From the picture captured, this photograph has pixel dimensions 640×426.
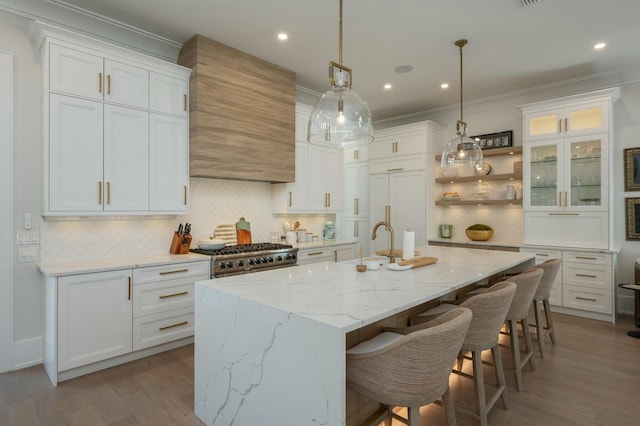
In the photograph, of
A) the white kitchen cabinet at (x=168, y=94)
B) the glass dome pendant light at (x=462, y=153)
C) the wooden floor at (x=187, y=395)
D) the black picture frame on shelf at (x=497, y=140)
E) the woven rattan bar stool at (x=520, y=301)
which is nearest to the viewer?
the wooden floor at (x=187, y=395)

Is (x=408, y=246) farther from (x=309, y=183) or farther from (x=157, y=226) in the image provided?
(x=157, y=226)

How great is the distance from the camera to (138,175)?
3.28m

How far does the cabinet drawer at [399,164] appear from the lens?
5527 mm

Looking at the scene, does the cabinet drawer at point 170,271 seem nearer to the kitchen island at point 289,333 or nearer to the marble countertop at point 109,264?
the marble countertop at point 109,264

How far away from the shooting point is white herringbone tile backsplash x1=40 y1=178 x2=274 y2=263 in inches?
122

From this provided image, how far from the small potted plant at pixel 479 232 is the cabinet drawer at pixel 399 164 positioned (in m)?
1.17

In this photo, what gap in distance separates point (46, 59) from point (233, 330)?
264 centimetres

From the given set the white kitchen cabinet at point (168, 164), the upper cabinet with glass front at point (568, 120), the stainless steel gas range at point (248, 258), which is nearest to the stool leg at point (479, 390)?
the stainless steel gas range at point (248, 258)

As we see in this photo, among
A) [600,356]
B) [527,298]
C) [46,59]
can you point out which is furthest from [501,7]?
[46,59]

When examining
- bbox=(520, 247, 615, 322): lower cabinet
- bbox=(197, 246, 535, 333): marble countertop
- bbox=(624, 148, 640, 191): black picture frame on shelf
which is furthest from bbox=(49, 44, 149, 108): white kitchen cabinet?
bbox=(624, 148, 640, 191): black picture frame on shelf

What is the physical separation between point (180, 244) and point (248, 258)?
0.69m

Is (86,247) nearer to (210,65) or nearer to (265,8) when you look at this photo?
(210,65)

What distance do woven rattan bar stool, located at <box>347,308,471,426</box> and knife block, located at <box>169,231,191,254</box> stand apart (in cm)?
257

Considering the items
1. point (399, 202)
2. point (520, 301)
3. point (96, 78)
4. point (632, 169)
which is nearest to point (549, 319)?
point (520, 301)
